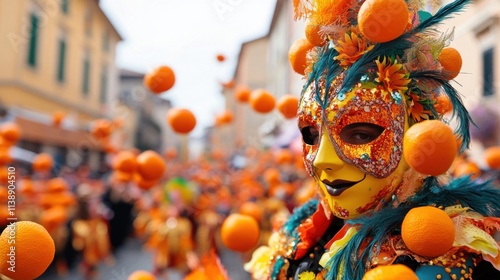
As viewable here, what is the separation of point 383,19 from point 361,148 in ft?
1.45

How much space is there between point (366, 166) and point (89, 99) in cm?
1941

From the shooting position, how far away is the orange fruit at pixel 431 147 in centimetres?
130

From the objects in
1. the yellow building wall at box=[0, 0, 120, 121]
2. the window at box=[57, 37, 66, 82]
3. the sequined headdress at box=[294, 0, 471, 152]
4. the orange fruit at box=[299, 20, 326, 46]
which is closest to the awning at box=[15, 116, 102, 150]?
the yellow building wall at box=[0, 0, 120, 121]

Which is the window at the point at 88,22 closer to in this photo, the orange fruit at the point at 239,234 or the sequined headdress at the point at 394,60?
the orange fruit at the point at 239,234

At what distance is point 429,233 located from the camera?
133cm

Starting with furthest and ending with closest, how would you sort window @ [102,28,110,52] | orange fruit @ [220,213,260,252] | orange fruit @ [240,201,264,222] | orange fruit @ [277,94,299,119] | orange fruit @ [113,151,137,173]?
window @ [102,28,110,52] → orange fruit @ [240,201,264,222] → orange fruit @ [113,151,137,173] → orange fruit @ [277,94,299,119] → orange fruit @ [220,213,260,252]

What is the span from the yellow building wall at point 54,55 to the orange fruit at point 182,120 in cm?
857

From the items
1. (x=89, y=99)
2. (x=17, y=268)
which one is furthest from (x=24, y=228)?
(x=89, y=99)

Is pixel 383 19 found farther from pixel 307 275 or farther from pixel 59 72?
pixel 59 72

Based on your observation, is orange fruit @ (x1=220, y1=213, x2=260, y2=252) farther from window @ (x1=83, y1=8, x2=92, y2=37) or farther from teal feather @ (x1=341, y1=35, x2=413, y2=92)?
window @ (x1=83, y1=8, x2=92, y2=37)

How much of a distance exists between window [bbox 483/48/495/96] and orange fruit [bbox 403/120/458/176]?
774 centimetres

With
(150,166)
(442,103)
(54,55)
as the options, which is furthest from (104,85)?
(442,103)

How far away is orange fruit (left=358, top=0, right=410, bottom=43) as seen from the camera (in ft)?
4.80

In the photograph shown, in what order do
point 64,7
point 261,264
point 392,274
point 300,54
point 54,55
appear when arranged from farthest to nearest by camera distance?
point 64,7 → point 54,55 → point 261,264 → point 300,54 → point 392,274
